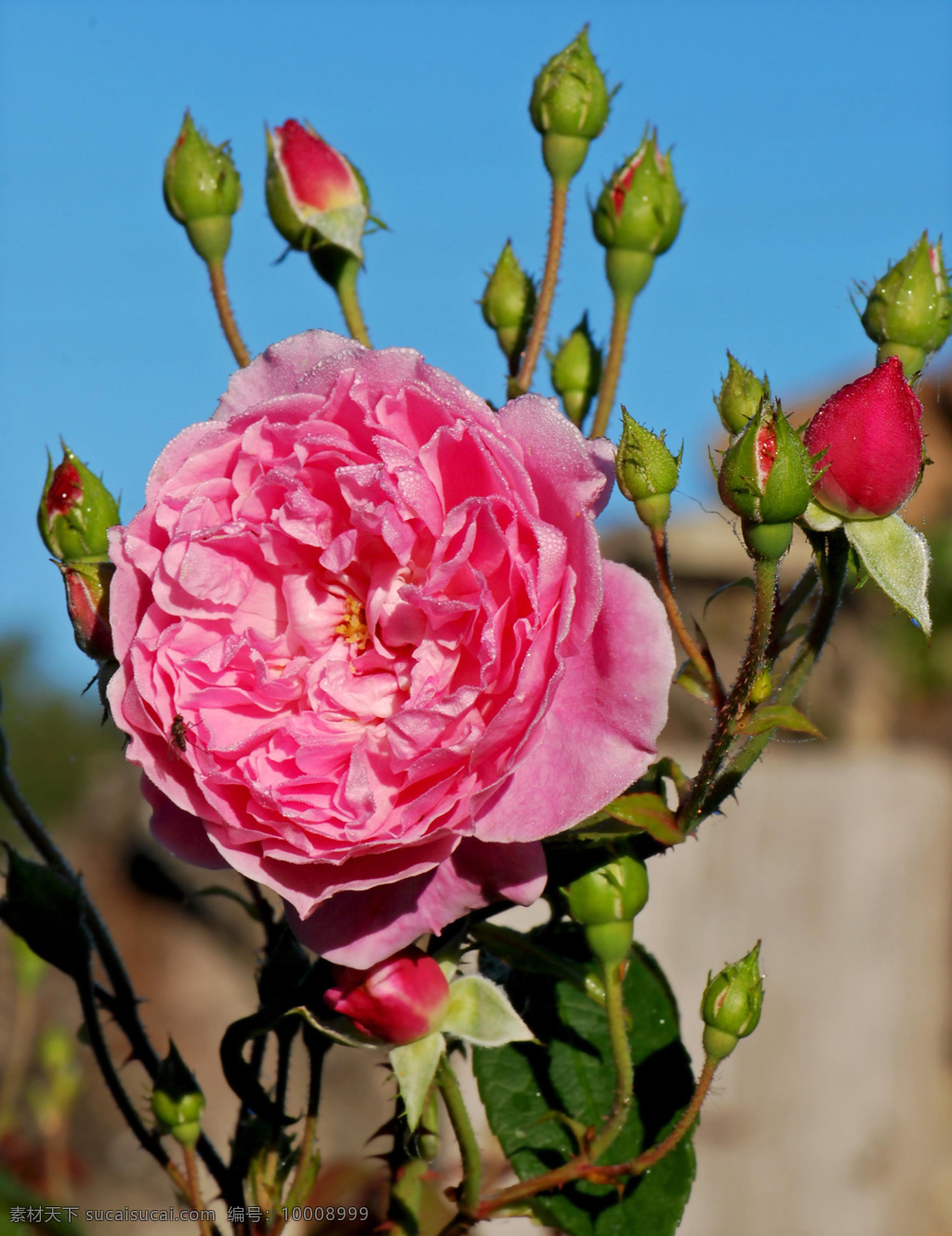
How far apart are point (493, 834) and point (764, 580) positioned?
232 millimetres

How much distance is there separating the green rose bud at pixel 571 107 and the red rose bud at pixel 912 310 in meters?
0.31

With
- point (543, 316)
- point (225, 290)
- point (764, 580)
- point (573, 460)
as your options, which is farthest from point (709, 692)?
point (225, 290)

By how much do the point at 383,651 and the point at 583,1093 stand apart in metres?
0.38

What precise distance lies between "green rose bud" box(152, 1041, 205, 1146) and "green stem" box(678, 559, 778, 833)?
18.7 inches

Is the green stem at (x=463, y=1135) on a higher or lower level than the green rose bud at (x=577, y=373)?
lower

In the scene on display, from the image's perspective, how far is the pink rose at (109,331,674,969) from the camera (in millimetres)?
649

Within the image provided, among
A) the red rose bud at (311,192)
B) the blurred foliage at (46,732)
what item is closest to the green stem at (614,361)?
the red rose bud at (311,192)

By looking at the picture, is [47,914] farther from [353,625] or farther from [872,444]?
[872,444]

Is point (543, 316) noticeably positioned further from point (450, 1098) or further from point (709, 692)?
point (450, 1098)

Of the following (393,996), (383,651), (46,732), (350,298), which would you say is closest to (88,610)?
(383,651)

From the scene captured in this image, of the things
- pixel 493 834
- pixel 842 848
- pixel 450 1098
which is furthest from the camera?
pixel 842 848

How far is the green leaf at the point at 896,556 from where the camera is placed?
73cm

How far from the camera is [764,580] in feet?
2.38

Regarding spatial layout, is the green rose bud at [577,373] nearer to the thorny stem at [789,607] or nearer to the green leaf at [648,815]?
the thorny stem at [789,607]
